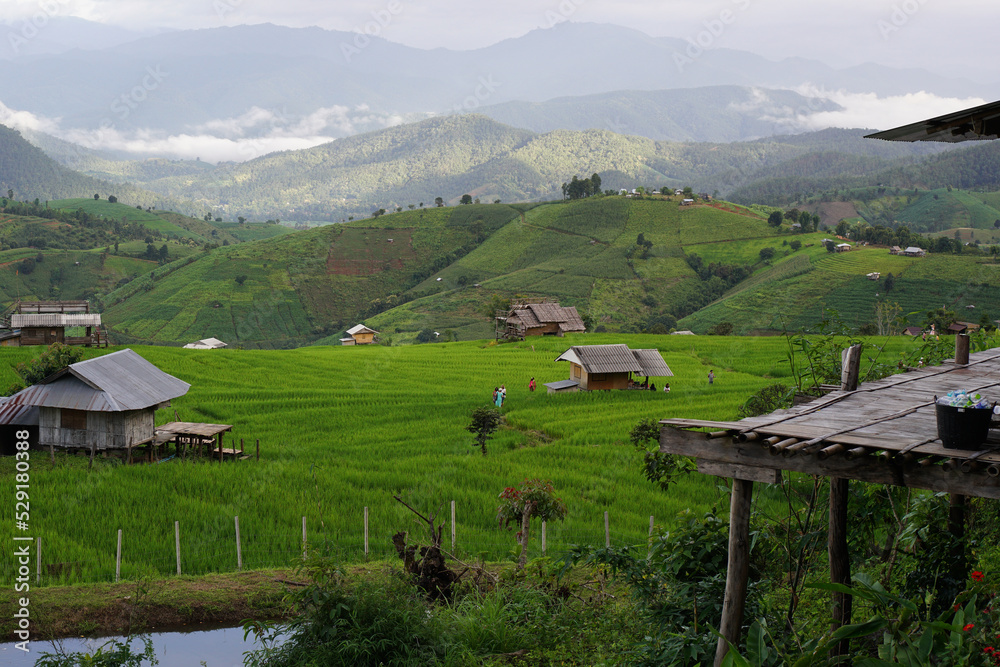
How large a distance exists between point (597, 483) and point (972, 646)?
1528 cm

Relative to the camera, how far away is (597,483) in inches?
810

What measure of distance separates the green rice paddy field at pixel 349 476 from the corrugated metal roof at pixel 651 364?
1042mm

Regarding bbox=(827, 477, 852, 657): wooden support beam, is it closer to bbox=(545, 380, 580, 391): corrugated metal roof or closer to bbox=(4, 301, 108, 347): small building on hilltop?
bbox=(545, 380, 580, 391): corrugated metal roof

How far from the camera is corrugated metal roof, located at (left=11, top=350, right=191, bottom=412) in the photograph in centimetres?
2217

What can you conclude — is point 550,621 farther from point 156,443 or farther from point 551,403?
point 551,403

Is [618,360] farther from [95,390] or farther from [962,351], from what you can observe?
[962,351]

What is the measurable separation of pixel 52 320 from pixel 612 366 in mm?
42880

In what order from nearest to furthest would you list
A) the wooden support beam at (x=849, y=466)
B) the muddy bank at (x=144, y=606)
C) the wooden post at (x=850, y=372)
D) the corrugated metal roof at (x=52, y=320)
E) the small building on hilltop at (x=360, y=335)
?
the wooden support beam at (x=849, y=466), the wooden post at (x=850, y=372), the muddy bank at (x=144, y=606), the corrugated metal roof at (x=52, y=320), the small building on hilltop at (x=360, y=335)

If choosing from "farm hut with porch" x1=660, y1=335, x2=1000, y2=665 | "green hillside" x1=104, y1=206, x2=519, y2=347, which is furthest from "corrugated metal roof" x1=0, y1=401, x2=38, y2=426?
"green hillside" x1=104, y1=206, x2=519, y2=347

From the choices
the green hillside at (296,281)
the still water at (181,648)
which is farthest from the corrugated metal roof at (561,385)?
the green hillside at (296,281)

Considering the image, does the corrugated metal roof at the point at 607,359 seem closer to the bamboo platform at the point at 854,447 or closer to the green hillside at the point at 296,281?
the bamboo platform at the point at 854,447

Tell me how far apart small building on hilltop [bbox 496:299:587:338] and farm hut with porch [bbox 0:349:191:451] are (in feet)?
143

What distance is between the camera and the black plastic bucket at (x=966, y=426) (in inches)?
213

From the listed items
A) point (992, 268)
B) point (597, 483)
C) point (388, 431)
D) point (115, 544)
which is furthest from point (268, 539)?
point (992, 268)
